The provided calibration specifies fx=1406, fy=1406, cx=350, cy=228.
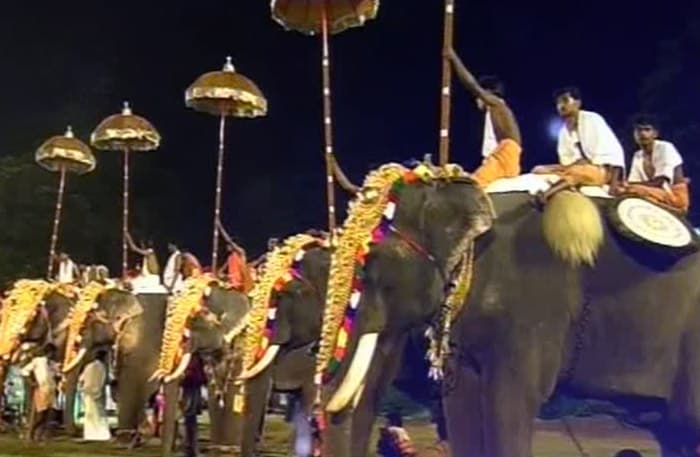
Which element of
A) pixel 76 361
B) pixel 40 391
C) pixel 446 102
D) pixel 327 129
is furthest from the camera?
pixel 40 391

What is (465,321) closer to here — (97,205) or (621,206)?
(621,206)

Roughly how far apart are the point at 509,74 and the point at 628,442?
646 cm

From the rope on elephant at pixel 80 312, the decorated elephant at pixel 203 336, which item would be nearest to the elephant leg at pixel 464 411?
the decorated elephant at pixel 203 336

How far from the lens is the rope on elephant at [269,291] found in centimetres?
786

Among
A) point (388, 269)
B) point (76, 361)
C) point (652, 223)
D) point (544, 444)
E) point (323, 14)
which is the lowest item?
point (544, 444)

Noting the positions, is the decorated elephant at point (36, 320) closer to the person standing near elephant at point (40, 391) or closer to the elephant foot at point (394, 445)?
the person standing near elephant at point (40, 391)

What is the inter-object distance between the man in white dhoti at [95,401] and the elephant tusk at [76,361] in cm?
66

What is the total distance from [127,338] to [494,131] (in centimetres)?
563

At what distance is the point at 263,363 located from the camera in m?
7.88

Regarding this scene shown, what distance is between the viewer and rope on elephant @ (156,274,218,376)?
9234 mm

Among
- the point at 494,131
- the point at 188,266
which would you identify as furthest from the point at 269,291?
the point at 188,266

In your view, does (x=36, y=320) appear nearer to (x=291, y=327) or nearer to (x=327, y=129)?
(x=291, y=327)

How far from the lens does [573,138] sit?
19.2 feet

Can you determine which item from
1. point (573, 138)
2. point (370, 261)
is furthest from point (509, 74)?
point (370, 261)
